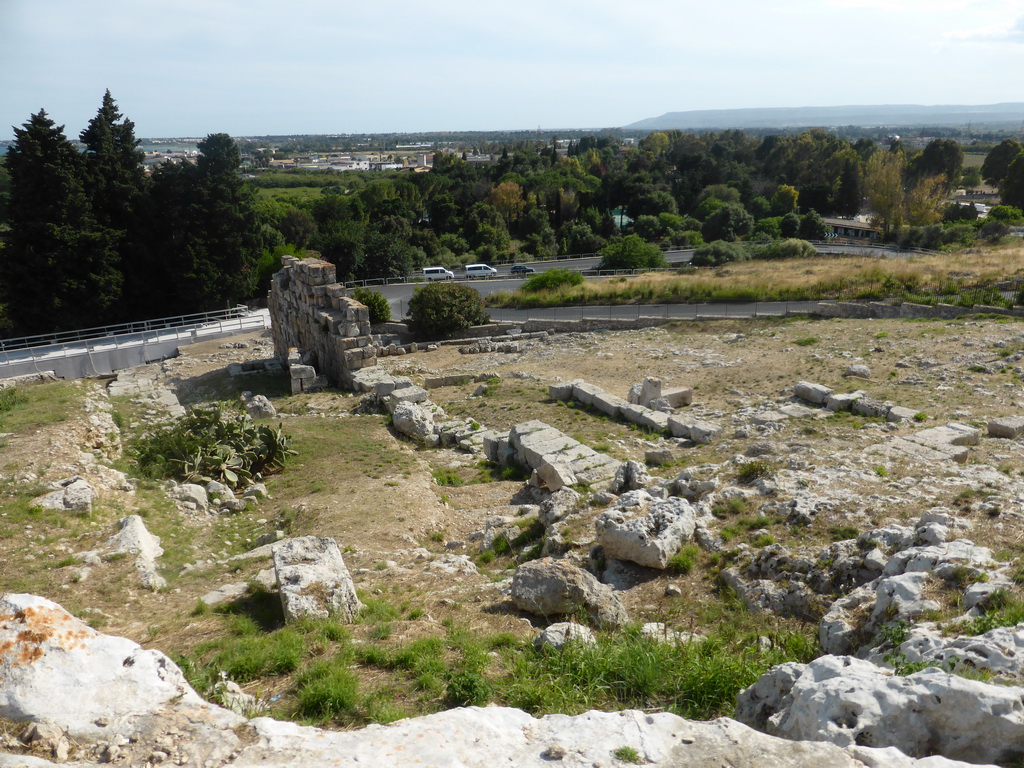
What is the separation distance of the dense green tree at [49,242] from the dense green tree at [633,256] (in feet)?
96.9

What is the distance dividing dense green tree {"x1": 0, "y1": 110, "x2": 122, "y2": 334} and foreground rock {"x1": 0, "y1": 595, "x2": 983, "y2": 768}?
98.5 feet

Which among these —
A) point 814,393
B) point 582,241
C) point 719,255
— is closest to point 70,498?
point 814,393

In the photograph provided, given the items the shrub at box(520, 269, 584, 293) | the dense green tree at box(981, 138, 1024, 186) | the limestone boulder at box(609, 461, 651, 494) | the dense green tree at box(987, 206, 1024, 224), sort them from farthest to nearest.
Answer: the dense green tree at box(981, 138, 1024, 186) < the dense green tree at box(987, 206, 1024, 224) < the shrub at box(520, 269, 584, 293) < the limestone boulder at box(609, 461, 651, 494)

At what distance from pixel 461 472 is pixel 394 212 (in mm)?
54216

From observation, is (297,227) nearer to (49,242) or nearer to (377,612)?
(49,242)

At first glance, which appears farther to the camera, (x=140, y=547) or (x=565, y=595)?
(x=140, y=547)

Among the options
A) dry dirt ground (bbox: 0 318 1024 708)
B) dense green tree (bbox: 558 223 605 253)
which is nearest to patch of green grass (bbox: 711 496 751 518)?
dry dirt ground (bbox: 0 318 1024 708)

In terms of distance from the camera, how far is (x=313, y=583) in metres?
A: 6.90

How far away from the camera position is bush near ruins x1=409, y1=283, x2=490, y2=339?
2817cm

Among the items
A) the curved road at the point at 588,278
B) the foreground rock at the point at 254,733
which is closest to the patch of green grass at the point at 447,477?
the foreground rock at the point at 254,733

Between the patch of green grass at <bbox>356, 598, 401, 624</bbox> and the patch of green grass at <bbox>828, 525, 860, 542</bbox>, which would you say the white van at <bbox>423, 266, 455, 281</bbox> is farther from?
the patch of green grass at <bbox>356, 598, 401, 624</bbox>

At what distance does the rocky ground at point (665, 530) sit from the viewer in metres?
4.84

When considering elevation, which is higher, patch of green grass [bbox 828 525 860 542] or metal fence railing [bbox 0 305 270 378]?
patch of green grass [bbox 828 525 860 542]

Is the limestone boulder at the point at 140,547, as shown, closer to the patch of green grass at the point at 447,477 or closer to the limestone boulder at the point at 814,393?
the patch of green grass at the point at 447,477
